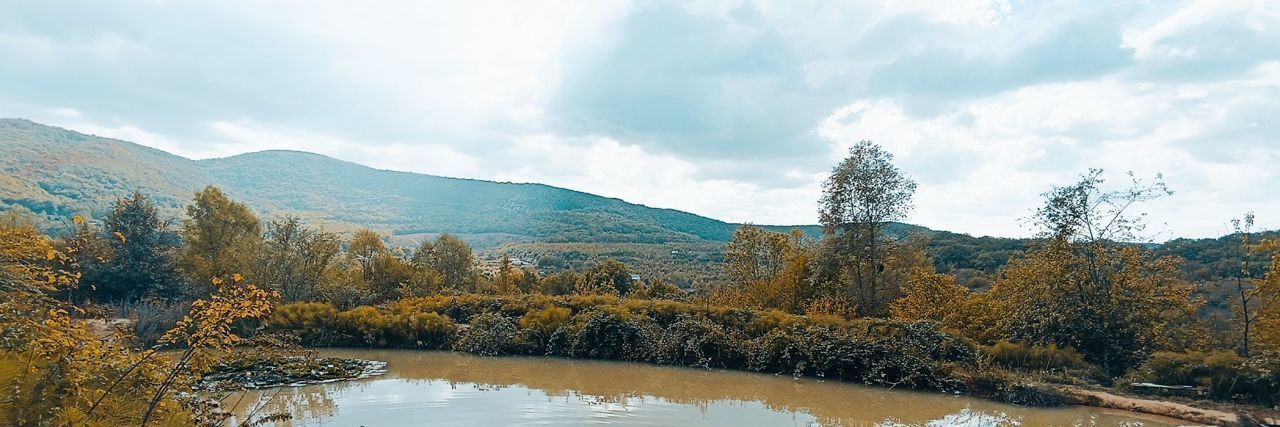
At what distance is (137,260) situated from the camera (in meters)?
22.6

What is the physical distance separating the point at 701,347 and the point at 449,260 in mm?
14930

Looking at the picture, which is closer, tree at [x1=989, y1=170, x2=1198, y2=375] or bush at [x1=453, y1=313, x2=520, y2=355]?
tree at [x1=989, y1=170, x2=1198, y2=375]

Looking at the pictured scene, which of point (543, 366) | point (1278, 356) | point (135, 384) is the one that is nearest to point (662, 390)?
point (543, 366)

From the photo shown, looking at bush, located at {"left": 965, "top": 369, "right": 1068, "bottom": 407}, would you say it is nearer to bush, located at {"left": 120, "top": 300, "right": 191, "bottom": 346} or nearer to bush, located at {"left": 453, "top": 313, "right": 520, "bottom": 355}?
bush, located at {"left": 453, "top": 313, "right": 520, "bottom": 355}

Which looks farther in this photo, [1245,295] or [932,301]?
[932,301]

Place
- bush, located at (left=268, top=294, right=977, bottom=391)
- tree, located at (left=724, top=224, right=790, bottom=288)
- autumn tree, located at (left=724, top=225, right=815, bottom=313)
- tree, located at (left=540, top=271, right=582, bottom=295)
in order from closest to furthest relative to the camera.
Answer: bush, located at (left=268, top=294, right=977, bottom=391) < autumn tree, located at (left=724, top=225, right=815, bottom=313) < tree, located at (left=724, top=224, right=790, bottom=288) < tree, located at (left=540, top=271, right=582, bottom=295)

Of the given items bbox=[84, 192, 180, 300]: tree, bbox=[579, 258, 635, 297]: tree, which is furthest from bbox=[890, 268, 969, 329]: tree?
bbox=[84, 192, 180, 300]: tree

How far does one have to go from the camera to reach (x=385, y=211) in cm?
15100

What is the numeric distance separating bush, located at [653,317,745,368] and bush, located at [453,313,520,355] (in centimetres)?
433

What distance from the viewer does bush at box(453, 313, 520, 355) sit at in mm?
18125

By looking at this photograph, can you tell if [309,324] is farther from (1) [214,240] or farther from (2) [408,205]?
(2) [408,205]

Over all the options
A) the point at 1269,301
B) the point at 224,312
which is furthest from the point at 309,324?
the point at 1269,301

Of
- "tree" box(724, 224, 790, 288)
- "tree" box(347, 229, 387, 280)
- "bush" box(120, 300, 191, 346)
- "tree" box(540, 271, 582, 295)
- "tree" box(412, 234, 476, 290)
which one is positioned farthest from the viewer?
"tree" box(540, 271, 582, 295)

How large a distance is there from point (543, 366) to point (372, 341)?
19.9 ft
